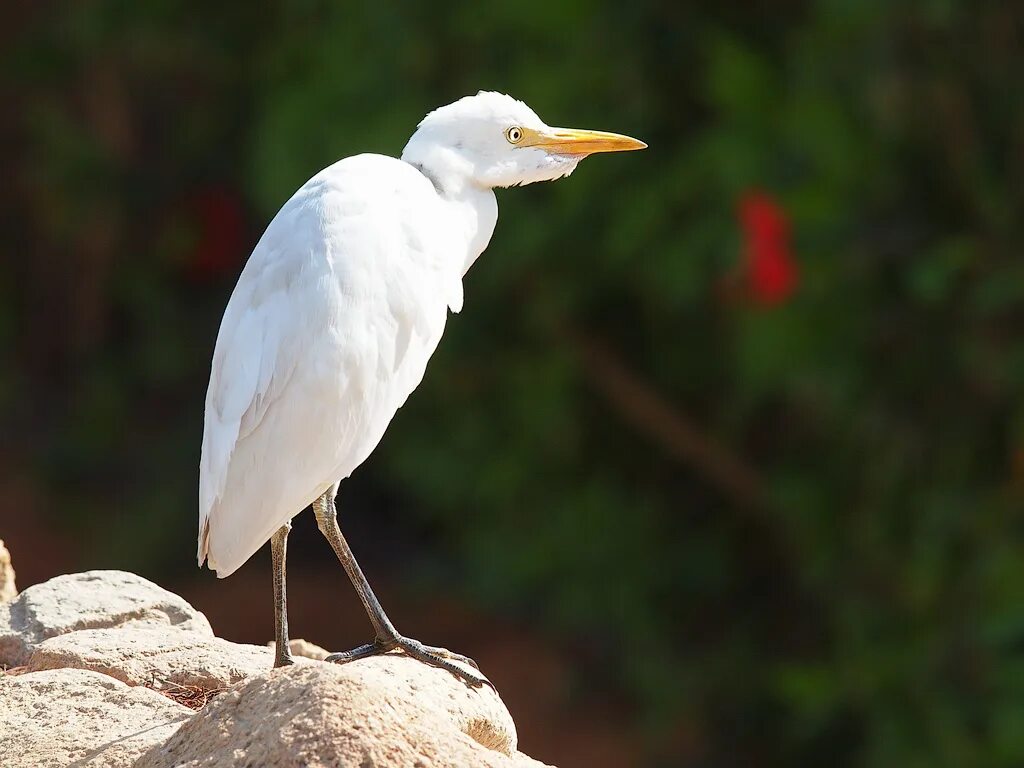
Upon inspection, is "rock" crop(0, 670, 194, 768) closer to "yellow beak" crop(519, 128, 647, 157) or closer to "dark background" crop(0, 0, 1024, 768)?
"yellow beak" crop(519, 128, 647, 157)

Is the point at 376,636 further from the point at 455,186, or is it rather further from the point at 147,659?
the point at 455,186

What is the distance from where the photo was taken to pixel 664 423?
700cm

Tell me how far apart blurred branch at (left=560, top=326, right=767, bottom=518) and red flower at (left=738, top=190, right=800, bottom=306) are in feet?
4.06

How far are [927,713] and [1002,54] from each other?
7.43ft

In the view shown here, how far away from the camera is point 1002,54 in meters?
5.60

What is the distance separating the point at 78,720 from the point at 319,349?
31.2 inches

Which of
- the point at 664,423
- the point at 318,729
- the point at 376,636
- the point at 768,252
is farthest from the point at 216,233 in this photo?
the point at 318,729

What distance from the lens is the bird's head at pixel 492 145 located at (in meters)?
3.30

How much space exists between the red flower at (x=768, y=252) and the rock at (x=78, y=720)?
10.5 ft

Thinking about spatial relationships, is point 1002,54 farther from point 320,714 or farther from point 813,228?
point 320,714

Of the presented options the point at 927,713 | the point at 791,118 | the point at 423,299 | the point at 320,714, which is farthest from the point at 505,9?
the point at 320,714

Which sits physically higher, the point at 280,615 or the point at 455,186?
the point at 455,186

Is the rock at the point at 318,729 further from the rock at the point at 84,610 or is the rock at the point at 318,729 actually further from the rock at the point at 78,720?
the rock at the point at 84,610

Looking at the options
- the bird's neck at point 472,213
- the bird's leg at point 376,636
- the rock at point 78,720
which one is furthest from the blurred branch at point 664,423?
the rock at point 78,720
